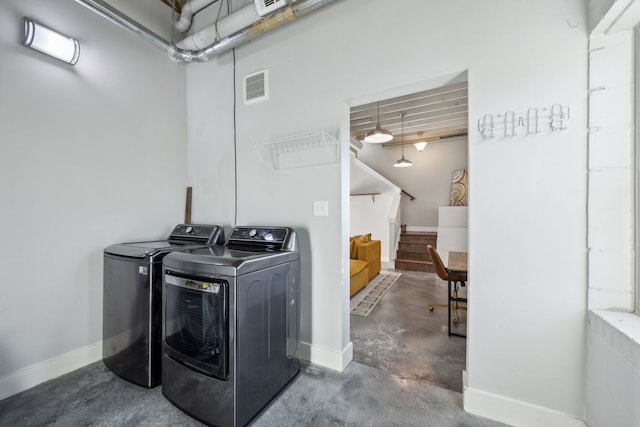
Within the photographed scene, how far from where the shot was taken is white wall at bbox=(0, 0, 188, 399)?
69.0 inches

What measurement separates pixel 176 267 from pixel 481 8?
2.44 metres

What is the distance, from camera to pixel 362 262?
4363 millimetres

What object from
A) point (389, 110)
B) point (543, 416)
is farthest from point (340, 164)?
point (389, 110)

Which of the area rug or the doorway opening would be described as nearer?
the doorway opening

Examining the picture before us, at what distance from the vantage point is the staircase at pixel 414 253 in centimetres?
593

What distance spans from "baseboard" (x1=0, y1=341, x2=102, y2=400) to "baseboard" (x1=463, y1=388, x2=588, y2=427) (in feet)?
9.29

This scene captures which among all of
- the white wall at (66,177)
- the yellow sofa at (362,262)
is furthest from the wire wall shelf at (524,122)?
the white wall at (66,177)

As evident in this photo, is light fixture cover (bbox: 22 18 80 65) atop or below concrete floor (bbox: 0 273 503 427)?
atop

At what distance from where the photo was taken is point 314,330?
214cm

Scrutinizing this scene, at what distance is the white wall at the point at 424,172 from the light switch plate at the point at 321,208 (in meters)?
5.57

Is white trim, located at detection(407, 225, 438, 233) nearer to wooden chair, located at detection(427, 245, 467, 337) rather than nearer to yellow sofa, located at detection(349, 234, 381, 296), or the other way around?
yellow sofa, located at detection(349, 234, 381, 296)

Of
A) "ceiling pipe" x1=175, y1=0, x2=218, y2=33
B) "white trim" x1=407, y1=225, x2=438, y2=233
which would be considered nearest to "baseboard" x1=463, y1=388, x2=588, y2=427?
"ceiling pipe" x1=175, y1=0, x2=218, y2=33

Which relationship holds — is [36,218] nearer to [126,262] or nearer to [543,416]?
[126,262]

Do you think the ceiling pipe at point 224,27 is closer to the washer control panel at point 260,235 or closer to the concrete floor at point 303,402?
the washer control panel at point 260,235
